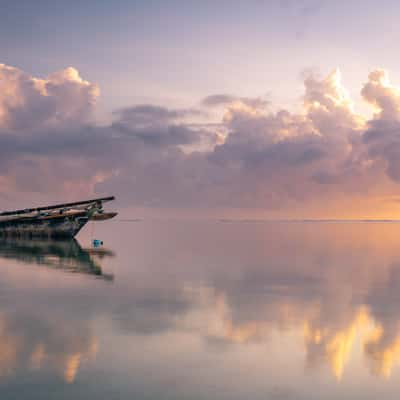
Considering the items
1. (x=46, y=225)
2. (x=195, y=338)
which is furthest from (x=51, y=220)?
(x=195, y=338)

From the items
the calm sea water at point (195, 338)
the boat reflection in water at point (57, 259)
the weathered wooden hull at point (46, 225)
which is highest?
the weathered wooden hull at point (46, 225)

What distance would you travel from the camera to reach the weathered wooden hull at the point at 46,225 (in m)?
55.8

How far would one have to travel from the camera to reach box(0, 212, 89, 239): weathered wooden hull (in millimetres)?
55812

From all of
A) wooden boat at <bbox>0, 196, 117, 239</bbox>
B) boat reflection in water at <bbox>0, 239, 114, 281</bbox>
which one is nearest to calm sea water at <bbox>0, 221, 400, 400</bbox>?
boat reflection in water at <bbox>0, 239, 114, 281</bbox>

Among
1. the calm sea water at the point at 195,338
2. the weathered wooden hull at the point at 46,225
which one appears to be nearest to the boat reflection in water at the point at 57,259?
the calm sea water at the point at 195,338

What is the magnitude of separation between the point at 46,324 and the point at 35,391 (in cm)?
618

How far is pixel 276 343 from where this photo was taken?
44.4 feet

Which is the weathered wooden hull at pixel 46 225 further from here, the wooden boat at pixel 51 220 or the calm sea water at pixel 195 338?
the calm sea water at pixel 195 338

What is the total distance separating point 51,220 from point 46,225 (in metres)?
1.02

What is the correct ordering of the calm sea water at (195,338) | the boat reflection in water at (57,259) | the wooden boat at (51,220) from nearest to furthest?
1. the calm sea water at (195,338)
2. the boat reflection in water at (57,259)
3. the wooden boat at (51,220)

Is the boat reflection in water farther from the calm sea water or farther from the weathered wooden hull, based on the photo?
→ the weathered wooden hull

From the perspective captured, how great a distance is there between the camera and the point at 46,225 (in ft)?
184

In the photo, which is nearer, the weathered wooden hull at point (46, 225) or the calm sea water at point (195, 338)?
the calm sea water at point (195, 338)

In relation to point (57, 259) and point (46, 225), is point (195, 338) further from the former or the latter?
point (46, 225)
